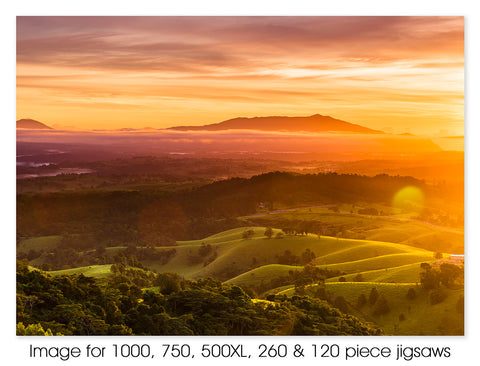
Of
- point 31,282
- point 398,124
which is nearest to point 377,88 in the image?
point 398,124

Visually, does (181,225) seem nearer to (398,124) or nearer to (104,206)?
(104,206)

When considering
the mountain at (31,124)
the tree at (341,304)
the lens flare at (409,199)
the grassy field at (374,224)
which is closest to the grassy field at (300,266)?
the tree at (341,304)

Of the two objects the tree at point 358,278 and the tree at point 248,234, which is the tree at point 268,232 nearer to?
the tree at point 248,234

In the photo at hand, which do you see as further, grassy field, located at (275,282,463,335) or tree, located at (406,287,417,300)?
tree, located at (406,287,417,300)

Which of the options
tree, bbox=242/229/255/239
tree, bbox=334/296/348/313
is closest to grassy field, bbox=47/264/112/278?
tree, bbox=242/229/255/239

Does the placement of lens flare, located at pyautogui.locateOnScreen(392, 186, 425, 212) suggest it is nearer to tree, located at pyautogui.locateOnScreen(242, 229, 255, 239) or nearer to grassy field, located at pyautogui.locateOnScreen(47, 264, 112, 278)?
tree, located at pyautogui.locateOnScreen(242, 229, 255, 239)
